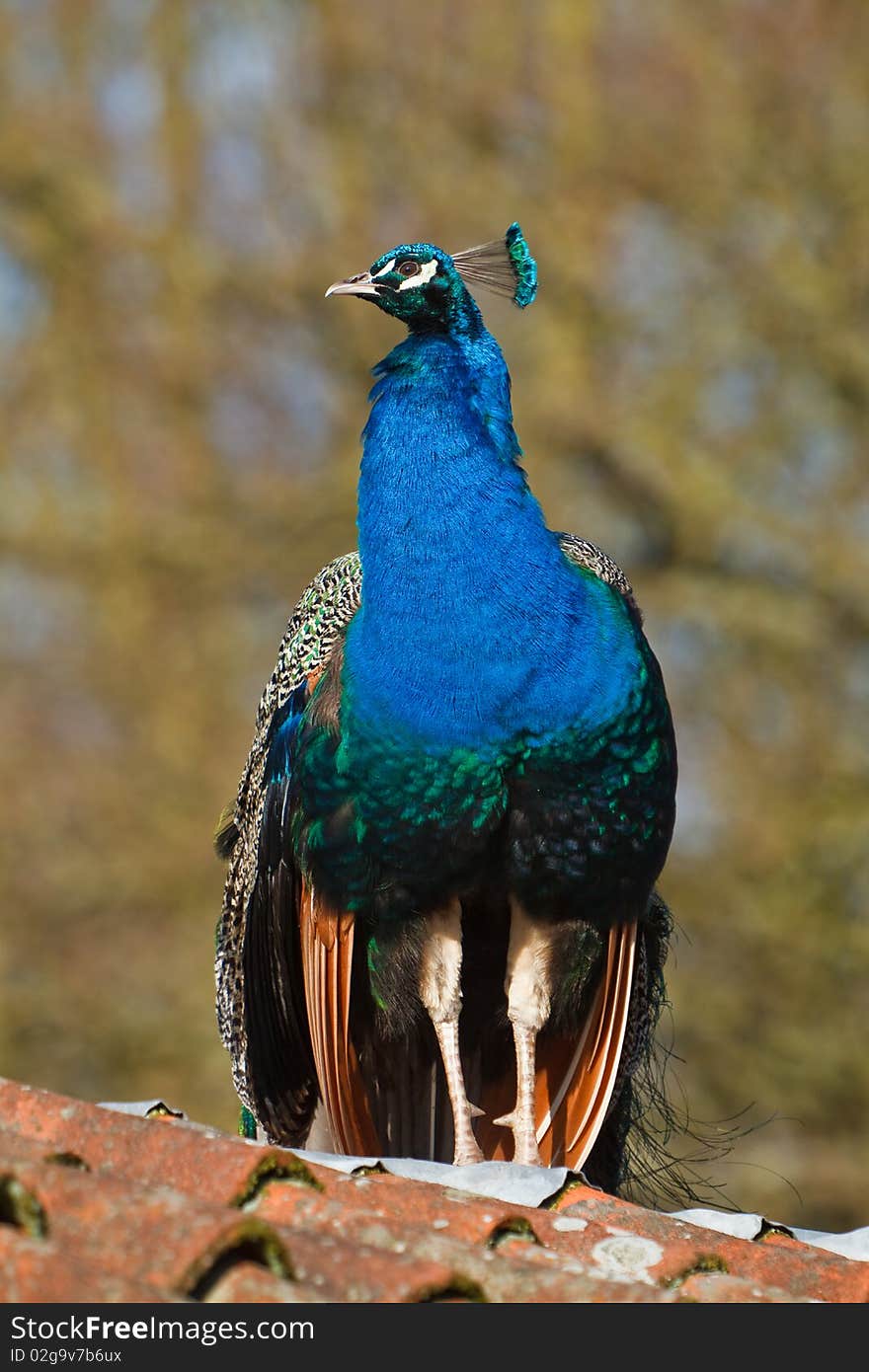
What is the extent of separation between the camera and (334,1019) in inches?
156

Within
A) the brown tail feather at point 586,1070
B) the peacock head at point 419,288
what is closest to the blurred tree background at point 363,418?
the brown tail feather at point 586,1070

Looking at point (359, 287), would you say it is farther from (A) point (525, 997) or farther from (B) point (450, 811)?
(A) point (525, 997)

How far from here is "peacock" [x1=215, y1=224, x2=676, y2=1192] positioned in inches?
146

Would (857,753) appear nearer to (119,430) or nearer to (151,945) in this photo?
(151,945)

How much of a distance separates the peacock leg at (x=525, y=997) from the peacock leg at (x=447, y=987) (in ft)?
0.33

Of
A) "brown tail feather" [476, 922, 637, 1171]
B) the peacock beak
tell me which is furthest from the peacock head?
"brown tail feather" [476, 922, 637, 1171]

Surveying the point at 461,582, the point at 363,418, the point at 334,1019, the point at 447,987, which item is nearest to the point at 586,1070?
the point at 447,987

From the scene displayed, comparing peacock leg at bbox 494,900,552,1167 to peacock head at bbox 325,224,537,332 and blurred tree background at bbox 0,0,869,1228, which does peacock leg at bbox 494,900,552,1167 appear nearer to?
peacock head at bbox 325,224,537,332

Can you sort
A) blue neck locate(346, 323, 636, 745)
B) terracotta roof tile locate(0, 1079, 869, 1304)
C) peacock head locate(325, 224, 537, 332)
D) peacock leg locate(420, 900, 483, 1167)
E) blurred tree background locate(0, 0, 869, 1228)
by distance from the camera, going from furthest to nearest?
blurred tree background locate(0, 0, 869, 1228) → peacock head locate(325, 224, 537, 332) → peacock leg locate(420, 900, 483, 1167) → blue neck locate(346, 323, 636, 745) → terracotta roof tile locate(0, 1079, 869, 1304)

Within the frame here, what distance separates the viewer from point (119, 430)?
1110 cm

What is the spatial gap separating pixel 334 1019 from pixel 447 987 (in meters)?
0.25

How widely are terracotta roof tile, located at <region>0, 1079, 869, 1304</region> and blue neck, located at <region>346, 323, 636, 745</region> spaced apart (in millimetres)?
1112

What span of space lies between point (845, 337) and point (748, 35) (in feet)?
6.17

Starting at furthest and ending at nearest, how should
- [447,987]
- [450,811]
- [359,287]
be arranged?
[359,287] → [447,987] → [450,811]
